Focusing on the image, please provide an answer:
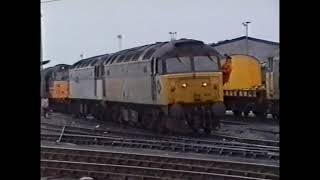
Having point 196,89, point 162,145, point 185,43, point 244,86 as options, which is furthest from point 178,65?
point 244,86

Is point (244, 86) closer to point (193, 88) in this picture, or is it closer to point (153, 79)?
point (193, 88)

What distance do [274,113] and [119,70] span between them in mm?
5801

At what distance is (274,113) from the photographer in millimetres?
19062

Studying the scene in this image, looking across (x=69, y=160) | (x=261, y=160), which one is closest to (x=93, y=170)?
(x=69, y=160)

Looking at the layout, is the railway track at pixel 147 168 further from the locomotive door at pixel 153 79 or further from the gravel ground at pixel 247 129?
the gravel ground at pixel 247 129

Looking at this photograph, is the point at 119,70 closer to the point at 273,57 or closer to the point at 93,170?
the point at 273,57

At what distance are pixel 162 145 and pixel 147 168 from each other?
143 inches

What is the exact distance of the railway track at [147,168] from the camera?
795 cm

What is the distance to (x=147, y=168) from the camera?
8391mm

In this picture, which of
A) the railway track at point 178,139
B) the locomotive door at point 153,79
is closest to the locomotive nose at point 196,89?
the locomotive door at point 153,79

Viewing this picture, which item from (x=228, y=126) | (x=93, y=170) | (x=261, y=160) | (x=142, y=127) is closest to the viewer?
(x=93, y=170)

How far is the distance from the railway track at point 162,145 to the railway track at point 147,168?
1.66 m
